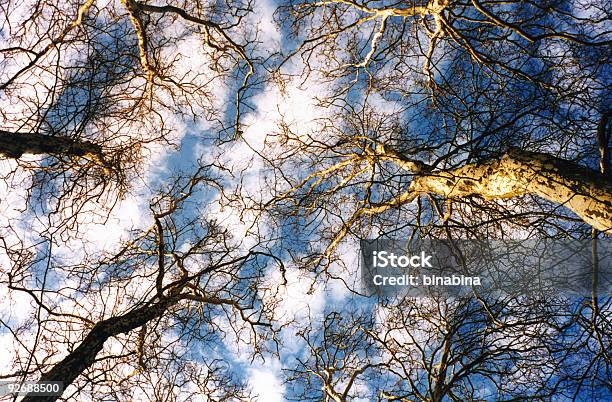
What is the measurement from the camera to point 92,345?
4219 millimetres

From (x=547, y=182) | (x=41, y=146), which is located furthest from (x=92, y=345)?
(x=547, y=182)

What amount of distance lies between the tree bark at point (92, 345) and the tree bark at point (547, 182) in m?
3.70

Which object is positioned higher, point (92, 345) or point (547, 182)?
point (547, 182)

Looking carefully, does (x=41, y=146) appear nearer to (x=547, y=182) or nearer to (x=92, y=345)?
(x=92, y=345)

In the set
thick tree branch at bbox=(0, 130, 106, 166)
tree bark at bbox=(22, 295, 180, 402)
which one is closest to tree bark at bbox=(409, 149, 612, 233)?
tree bark at bbox=(22, 295, 180, 402)

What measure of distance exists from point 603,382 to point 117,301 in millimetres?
5936

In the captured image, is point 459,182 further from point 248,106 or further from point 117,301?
point 117,301

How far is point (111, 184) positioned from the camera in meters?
5.65

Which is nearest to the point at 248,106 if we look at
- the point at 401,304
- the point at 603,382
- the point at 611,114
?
the point at 401,304

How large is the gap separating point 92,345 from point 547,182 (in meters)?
4.87

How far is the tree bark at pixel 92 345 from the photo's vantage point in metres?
3.94

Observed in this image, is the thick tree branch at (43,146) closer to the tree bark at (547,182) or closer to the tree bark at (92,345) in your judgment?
the tree bark at (92,345)

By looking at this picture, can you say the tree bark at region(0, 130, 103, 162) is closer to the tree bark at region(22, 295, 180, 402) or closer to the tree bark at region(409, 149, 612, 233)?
the tree bark at region(22, 295, 180, 402)

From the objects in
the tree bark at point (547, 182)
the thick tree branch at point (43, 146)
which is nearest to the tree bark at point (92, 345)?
the thick tree branch at point (43, 146)
